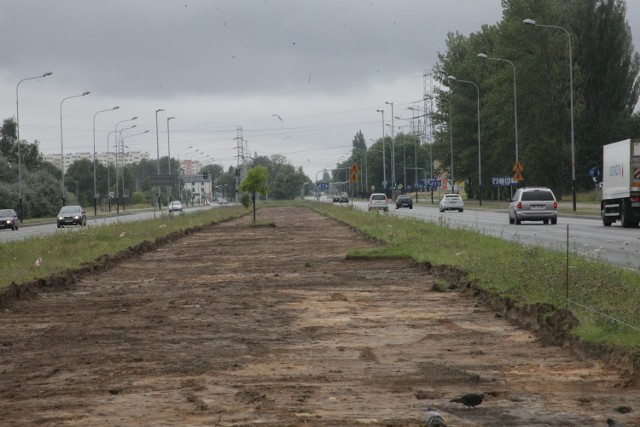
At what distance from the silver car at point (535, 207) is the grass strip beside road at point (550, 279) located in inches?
871

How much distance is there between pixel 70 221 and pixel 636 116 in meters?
58.0

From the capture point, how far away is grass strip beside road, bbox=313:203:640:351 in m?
12.0

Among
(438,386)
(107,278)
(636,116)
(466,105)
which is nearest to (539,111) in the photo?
(636,116)

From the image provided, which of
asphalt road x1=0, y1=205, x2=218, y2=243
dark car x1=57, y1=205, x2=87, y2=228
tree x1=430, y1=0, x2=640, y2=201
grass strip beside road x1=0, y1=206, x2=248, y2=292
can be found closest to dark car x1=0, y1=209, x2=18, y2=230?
asphalt road x1=0, y1=205, x2=218, y2=243

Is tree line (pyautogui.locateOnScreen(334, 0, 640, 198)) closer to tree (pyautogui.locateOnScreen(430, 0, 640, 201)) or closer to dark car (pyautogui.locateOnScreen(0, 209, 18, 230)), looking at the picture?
tree (pyautogui.locateOnScreen(430, 0, 640, 201))

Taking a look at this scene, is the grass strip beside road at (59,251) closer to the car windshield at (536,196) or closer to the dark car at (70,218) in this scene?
the car windshield at (536,196)

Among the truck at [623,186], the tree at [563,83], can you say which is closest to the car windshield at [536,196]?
the truck at [623,186]

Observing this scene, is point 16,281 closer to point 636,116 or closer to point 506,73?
point 506,73

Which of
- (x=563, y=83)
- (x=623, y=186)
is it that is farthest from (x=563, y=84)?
(x=623, y=186)

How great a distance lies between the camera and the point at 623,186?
43.3 meters

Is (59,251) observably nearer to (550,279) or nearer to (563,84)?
(550,279)

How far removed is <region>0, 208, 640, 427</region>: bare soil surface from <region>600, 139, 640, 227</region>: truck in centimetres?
2424

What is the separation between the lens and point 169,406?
8.52 m

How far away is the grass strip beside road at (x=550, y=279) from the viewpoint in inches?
471
